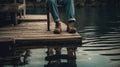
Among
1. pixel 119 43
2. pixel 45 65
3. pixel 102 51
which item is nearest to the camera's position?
pixel 45 65

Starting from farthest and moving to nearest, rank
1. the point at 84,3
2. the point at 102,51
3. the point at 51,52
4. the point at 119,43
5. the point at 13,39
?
1. the point at 84,3
2. the point at 119,43
3. the point at 102,51
4. the point at 51,52
5. the point at 13,39

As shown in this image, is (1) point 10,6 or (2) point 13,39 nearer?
(2) point 13,39

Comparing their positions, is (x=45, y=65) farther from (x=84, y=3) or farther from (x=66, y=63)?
(x=84, y=3)

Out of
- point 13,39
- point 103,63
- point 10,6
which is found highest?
point 10,6

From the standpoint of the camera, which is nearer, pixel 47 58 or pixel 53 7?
pixel 47 58

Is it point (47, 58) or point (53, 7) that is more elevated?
point (53, 7)

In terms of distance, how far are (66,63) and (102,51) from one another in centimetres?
224

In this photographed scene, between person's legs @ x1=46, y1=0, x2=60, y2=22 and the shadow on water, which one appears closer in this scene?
the shadow on water

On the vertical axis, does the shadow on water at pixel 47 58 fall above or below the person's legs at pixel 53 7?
below

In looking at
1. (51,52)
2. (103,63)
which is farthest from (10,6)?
(103,63)

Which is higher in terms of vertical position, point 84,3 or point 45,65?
point 84,3

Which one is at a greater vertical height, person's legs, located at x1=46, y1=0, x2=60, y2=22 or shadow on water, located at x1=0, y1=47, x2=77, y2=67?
person's legs, located at x1=46, y1=0, x2=60, y2=22

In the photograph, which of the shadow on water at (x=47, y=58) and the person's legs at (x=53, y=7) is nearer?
the shadow on water at (x=47, y=58)

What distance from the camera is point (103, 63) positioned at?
761 cm
